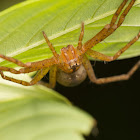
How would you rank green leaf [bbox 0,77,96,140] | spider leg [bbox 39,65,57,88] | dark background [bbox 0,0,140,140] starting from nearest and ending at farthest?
green leaf [bbox 0,77,96,140], spider leg [bbox 39,65,57,88], dark background [bbox 0,0,140,140]

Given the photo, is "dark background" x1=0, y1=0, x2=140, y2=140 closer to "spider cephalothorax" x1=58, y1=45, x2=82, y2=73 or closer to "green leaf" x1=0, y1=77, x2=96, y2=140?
"spider cephalothorax" x1=58, y1=45, x2=82, y2=73

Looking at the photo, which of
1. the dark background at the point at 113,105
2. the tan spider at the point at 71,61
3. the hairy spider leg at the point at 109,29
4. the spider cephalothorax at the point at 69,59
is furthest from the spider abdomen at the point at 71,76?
the dark background at the point at 113,105

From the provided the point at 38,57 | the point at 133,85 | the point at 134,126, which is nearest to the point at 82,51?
the point at 38,57

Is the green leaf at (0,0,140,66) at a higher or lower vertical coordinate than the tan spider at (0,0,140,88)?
higher

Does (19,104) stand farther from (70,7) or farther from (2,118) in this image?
(70,7)

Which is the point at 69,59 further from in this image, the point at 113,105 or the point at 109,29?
the point at 113,105

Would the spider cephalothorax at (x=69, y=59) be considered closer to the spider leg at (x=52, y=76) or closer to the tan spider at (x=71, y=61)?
the tan spider at (x=71, y=61)

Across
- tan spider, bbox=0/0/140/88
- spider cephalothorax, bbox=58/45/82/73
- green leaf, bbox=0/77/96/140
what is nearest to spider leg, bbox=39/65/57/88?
tan spider, bbox=0/0/140/88
